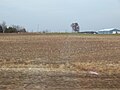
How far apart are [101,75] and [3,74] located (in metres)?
3.79

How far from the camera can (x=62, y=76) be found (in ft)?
41.2

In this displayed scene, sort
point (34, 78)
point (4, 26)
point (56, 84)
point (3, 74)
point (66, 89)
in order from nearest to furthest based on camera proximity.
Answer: point (66, 89)
point (56, 84)
point (34, 78)
point (3, 74)
point (4, 26)

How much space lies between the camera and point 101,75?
42.9ft

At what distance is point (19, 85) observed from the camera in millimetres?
10875

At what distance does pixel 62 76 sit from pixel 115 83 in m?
2.12

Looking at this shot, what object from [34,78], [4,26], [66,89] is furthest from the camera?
[4,26]

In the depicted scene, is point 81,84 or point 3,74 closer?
point 81,84

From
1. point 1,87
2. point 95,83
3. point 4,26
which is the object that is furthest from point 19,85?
point 4,26

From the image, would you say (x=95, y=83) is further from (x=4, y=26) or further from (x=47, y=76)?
(x=4, y=26)

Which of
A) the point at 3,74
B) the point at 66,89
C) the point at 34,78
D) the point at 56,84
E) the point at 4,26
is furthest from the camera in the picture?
the point at 4,26

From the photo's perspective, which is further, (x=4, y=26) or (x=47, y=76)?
(x=4, y=26)

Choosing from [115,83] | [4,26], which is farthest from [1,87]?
[4,26]

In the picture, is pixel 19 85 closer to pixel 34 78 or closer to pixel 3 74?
pixel 34 78

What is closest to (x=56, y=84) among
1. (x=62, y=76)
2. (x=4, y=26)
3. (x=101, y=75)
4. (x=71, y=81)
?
(x=71, y=81)
